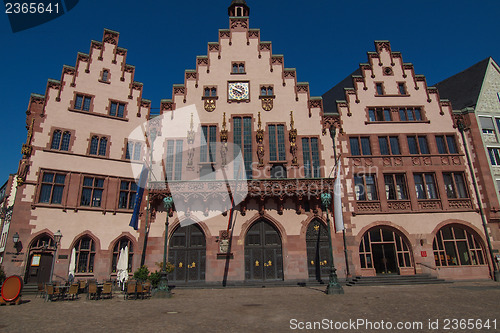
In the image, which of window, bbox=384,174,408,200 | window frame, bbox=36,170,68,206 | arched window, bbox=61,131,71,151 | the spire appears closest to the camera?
window frame, bbox=36,170,68,206

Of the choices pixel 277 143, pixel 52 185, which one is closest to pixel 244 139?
pixel 277 143

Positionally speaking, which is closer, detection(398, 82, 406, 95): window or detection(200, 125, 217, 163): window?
detection(200, 125, 217, 163): window

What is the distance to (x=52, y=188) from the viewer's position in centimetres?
2367

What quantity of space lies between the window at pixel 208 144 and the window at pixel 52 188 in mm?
11027

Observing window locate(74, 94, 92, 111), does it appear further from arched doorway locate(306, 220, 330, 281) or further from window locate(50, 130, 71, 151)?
arched doorway locate(306, 220, 330, 281)

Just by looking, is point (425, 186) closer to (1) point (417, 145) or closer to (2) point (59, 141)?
(1) point (417, 145)

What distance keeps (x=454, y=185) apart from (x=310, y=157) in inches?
498

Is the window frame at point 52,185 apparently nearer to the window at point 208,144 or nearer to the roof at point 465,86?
the window at point 208,144

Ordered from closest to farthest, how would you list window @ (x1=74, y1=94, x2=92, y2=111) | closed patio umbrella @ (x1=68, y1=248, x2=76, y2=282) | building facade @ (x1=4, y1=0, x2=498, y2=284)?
1. closed patio umbrella @ (x1=68, y1=248, x2=76, y2=282)
2. building facade @ (x1=4, y1=0, x2=498, y2=284)
3. window @ (x1=74, y1=94, x2=92, y2=111)

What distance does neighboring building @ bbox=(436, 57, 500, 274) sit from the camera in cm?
2642

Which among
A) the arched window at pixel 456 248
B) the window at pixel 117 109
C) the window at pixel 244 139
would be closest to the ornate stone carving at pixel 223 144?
the window at pixel 244 139

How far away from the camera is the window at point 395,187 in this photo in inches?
1062

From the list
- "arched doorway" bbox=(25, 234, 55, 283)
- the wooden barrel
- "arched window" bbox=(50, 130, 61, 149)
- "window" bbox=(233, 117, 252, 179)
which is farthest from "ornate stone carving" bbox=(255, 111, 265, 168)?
the wooden barrel

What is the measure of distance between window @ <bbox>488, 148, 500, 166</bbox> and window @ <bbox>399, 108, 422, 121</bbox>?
665cm
